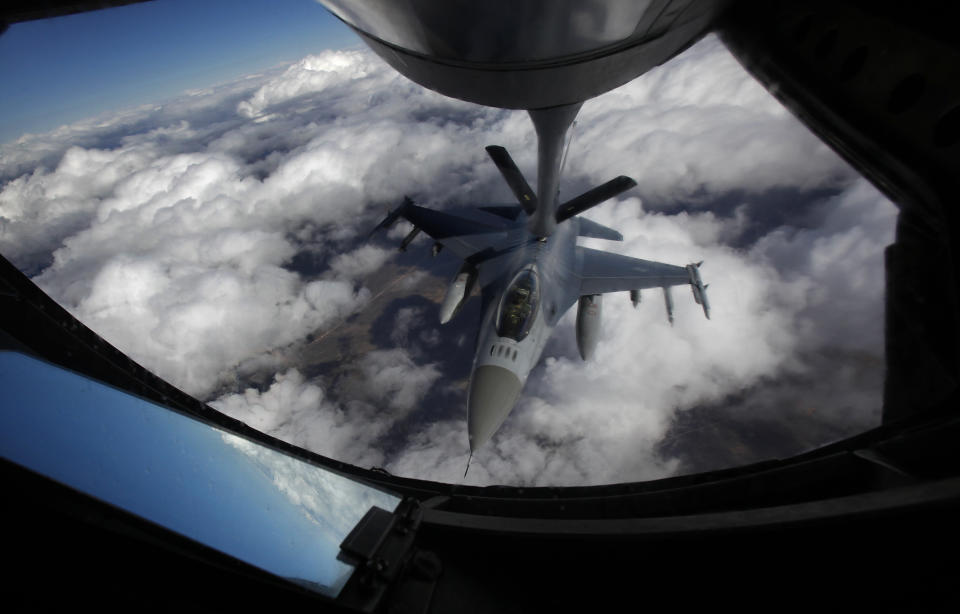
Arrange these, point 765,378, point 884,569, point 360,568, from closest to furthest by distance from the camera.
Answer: point 884,569
point 360,568
point 765,378

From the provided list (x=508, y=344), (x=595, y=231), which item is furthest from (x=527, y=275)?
(x=595, y=231)

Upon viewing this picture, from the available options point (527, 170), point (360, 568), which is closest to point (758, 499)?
point (360, 568)

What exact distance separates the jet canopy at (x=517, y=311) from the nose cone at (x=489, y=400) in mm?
909

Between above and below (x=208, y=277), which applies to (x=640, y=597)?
below

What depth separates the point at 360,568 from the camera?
45.4 inches

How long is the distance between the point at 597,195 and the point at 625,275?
267 cm

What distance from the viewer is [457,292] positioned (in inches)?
473

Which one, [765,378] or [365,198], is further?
[365,198]

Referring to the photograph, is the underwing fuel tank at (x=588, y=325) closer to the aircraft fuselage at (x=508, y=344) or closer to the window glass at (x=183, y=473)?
the aircraft fuselage at (x=508, y=344)

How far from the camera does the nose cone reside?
789cm

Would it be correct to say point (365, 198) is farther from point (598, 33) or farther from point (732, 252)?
point (598, 33)

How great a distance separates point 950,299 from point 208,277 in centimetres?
8003

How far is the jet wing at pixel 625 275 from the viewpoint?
11047mm

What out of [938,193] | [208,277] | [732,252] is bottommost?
[938,193]
